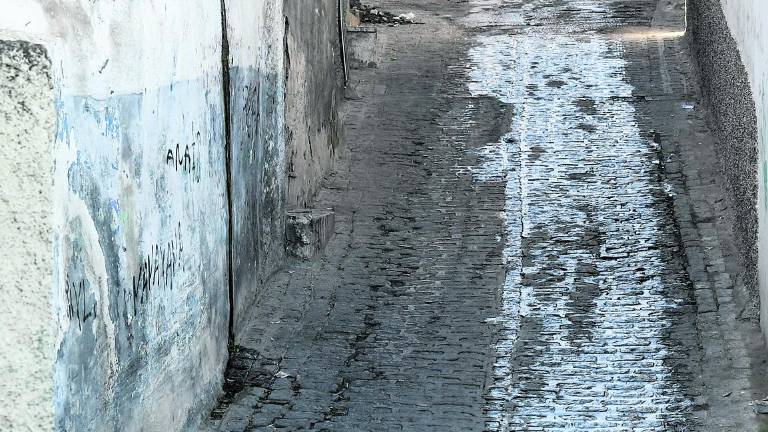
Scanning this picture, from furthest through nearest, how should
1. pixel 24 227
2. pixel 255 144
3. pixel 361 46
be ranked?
pixel 361 46, pixel 255 144, pixel 24 227

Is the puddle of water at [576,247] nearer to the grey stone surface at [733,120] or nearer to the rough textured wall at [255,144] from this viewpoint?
the grey stone surface at [733,120]

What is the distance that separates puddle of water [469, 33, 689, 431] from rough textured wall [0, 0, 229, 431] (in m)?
1.78

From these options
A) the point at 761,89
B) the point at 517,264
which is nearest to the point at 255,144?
the point at 517,264

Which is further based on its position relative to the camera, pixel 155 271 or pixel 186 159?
pixel 186 159

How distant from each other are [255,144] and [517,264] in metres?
2.06

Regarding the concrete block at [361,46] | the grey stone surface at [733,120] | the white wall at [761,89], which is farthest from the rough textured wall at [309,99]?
the white wall at [761,89]

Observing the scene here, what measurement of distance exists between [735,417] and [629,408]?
0.56 m

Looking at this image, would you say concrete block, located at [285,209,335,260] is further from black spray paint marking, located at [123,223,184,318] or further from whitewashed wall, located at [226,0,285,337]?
black spray paint marking, located at [123,223,184,318]

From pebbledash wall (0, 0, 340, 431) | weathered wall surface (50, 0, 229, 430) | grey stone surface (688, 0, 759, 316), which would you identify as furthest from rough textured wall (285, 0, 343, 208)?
grey stone surface (688, 0, 759, 316)

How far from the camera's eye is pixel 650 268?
8.45 meters

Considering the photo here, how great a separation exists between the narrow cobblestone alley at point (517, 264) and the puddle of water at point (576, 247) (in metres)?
0.02

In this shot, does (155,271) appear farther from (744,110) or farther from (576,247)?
(744,110)

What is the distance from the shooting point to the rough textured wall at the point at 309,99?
364 inches

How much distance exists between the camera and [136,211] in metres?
5.39
